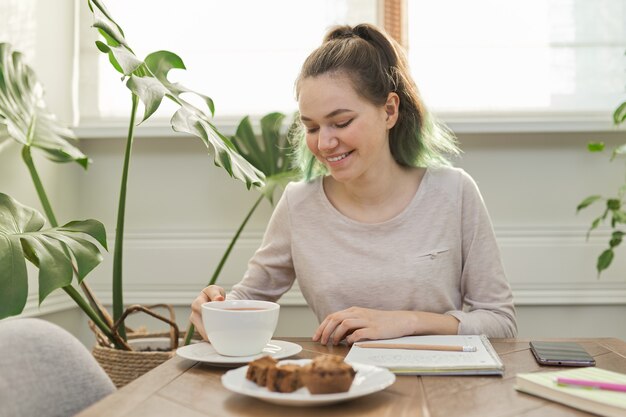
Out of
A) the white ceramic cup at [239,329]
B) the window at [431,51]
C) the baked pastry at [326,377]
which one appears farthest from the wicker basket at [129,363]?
the baked pastry at [326,377]

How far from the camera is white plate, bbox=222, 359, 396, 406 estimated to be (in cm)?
82

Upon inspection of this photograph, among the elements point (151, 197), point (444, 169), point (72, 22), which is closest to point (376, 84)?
point (444, 169)

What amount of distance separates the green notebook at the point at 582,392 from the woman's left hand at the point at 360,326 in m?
0.38

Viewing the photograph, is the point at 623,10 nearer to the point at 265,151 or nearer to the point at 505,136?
the point at 505,136

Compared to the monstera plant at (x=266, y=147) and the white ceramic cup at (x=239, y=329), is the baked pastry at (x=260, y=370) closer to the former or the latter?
the white ceramic cup at (x=239, y=329)

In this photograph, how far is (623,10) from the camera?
2418 millimetres

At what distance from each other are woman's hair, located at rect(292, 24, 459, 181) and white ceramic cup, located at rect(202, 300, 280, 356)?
0.72 m

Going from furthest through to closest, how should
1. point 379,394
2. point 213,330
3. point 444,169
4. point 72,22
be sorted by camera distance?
point 72,22, point 444,169, point 213,330, point 379,394

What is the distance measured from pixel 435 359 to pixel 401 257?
23.2 inches

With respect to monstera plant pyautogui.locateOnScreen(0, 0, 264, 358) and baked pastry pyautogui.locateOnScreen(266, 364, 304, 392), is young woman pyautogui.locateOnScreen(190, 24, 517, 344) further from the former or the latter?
baked pastry pyautogui.locateOnScreen(266, 364, 304, 392)

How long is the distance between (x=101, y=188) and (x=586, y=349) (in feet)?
5.89

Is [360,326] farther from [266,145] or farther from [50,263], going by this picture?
[266,145]

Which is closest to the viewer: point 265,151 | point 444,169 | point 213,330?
point 213,330

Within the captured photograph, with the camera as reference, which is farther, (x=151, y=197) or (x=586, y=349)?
(x=151, y=197)
